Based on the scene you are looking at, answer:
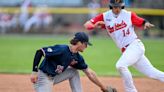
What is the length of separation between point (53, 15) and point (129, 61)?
20.0 metres

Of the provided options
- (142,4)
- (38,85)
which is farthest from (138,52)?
(142,4)

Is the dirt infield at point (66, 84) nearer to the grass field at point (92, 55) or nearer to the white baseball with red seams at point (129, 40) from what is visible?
the grass field at point (92, 55)

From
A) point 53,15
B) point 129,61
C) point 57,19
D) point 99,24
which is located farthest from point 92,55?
point 53,15

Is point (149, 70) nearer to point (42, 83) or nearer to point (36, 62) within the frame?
point (42, 83)

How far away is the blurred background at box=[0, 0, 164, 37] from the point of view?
88.8 feet

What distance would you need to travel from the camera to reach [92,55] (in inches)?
719

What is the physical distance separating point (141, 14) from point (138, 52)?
55.4 feet

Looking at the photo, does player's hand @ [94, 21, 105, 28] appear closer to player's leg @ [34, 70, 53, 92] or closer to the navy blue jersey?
the navy blue jersey

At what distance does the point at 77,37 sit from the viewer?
26.5 ft

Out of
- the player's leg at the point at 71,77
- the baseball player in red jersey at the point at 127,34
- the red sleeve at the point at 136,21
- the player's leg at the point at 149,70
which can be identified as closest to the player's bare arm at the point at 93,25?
the baseball player in red jersey at the point at 127,34

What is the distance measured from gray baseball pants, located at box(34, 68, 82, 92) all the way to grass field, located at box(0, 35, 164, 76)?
4.97 meters

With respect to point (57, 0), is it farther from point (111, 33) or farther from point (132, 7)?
point (111, 33)

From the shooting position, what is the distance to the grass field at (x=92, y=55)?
48.0ft

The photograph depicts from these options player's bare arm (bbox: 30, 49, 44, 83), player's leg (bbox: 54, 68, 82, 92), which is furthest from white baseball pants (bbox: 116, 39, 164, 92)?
player's bare arm (bbox: 30, 49, 44, 83)
